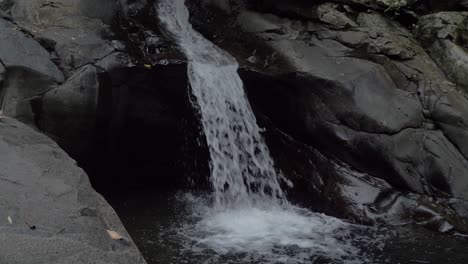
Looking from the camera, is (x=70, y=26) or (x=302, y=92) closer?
(x=302, y=92)

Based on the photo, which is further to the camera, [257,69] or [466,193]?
[257,69]

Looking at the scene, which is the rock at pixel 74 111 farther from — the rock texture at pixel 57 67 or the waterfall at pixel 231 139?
the waterfall at pixel 231 139

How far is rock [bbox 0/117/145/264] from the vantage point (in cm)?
291

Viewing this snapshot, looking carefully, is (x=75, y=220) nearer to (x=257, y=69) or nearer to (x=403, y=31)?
(x=257, y=69)

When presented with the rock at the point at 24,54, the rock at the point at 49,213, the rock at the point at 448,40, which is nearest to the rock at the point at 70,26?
the rock at the point at 24,54

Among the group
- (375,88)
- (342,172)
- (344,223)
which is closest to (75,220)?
(344,223)

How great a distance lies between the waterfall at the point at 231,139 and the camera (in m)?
7.45

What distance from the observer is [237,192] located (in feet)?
24.3

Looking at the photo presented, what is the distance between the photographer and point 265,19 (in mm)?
8609

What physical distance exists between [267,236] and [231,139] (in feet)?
7.28

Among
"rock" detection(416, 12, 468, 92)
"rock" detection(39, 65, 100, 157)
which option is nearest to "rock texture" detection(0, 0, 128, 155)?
"rock" detection(39, 65, 100, 157)

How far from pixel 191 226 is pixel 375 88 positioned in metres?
3.79

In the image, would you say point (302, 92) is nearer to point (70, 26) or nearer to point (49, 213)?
point (70, 26)

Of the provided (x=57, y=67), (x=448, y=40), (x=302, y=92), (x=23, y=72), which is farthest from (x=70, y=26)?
(x=448, y=40)
